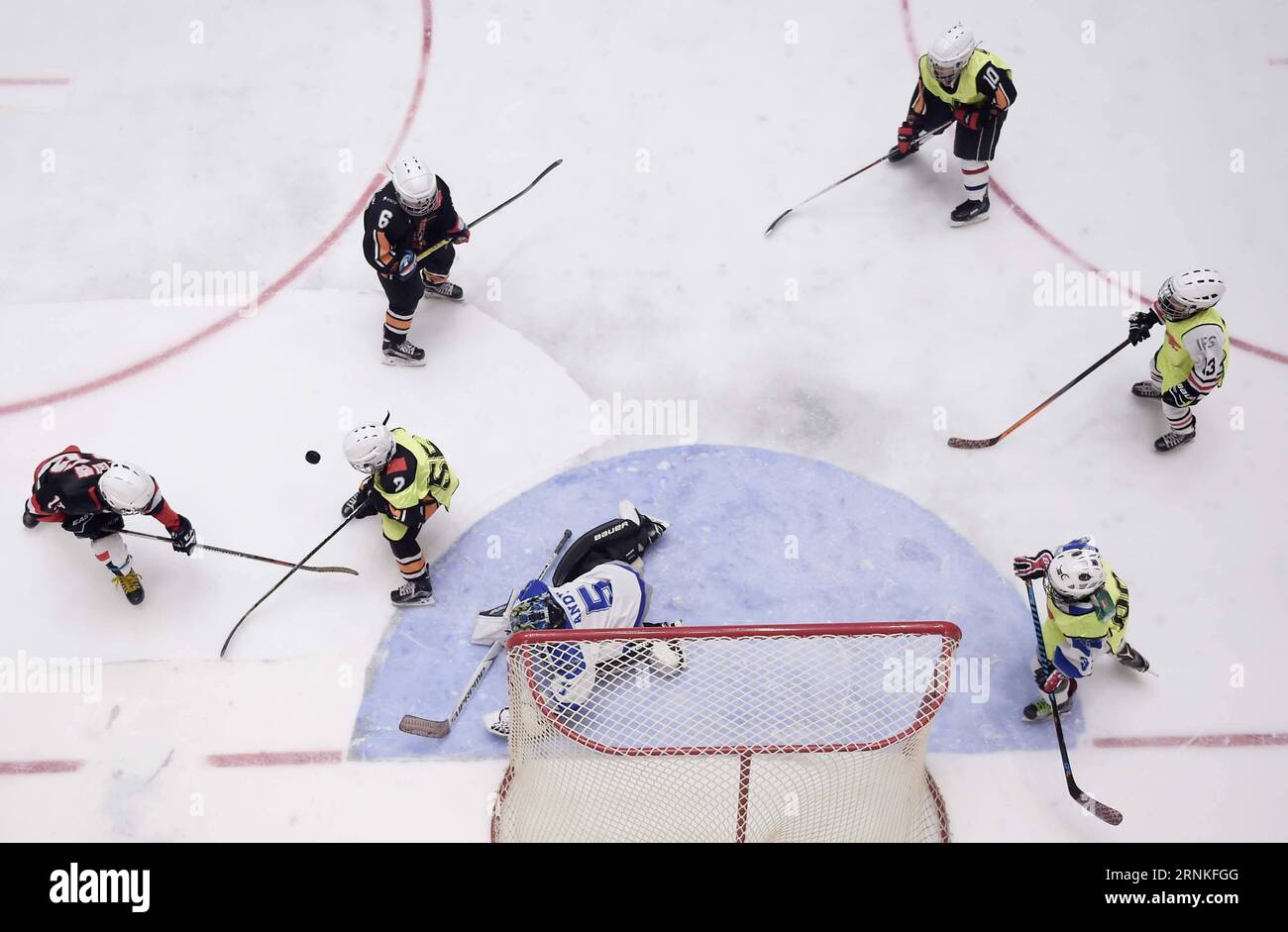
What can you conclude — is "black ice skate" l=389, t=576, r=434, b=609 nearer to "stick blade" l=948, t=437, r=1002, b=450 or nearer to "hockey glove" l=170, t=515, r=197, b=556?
"hockey glove" l=170, t=515, r=197, b=556

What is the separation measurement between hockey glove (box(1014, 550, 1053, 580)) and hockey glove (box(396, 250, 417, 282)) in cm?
284

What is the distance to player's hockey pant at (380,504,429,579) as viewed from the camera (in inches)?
182

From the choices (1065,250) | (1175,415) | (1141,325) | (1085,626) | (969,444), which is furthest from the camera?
(1065,250)

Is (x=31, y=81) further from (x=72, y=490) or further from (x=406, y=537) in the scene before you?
(x=406, y=537)

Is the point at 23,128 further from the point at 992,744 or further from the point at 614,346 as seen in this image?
the point at 992,744

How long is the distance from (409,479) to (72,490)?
128cm

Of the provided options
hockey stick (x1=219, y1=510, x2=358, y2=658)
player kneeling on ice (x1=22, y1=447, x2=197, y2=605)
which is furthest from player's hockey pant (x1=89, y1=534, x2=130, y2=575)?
hockey stick (x1=219, y1=510, x2=358, y2=658)

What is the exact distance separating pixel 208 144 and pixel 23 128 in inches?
41.2

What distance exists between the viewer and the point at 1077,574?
13.5ft

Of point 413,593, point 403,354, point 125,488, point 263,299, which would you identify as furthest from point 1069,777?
point 263,299

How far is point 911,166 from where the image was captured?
627 centimetres

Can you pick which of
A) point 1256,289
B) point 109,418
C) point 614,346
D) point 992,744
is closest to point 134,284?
point 109,418

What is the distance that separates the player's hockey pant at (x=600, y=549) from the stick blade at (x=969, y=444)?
1.51 meters

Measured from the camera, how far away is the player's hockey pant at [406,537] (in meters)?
4.61
